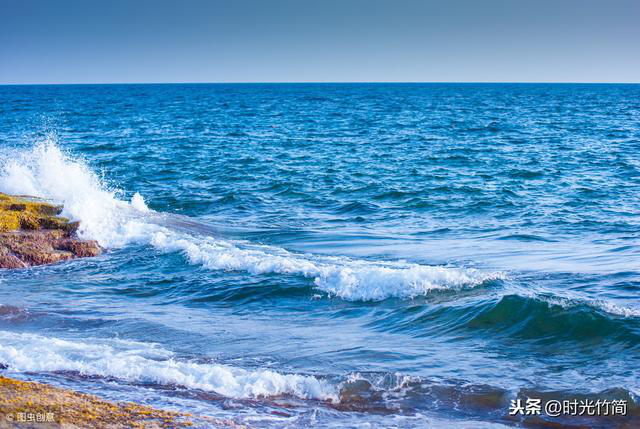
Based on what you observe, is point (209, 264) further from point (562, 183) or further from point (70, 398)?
point (562, 183)

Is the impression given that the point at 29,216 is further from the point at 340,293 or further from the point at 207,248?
the point at 340,293

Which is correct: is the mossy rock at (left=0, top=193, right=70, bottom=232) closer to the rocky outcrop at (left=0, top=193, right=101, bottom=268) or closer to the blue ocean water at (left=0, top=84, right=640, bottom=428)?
the rocky outcrop at (left=0, top=193, right=101, bottom=268)

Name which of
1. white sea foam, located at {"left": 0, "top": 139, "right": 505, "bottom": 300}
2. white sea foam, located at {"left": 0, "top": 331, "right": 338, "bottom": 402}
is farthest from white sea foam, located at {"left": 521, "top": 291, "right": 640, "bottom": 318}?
white sea foam, located at {"left": 0, "top": 331, "right": 338, "bottom": 402}

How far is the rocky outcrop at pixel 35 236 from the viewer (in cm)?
1095

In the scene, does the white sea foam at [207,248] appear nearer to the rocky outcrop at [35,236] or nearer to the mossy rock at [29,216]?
the mossy rock at [29,216]

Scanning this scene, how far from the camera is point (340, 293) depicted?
946 centimetres

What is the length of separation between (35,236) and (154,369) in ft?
20.4

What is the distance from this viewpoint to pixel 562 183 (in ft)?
64.1

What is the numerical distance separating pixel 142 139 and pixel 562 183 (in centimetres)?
2117

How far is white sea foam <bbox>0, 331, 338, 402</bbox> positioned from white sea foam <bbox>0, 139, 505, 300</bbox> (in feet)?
Answer: 10.2

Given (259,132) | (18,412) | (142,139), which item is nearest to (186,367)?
(18,412)

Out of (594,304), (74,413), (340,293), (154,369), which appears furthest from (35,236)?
(594,304)

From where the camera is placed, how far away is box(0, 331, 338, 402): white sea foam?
20.4 feet

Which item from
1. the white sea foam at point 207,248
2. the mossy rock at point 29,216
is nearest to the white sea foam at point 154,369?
the white sea foam at point 207,248
